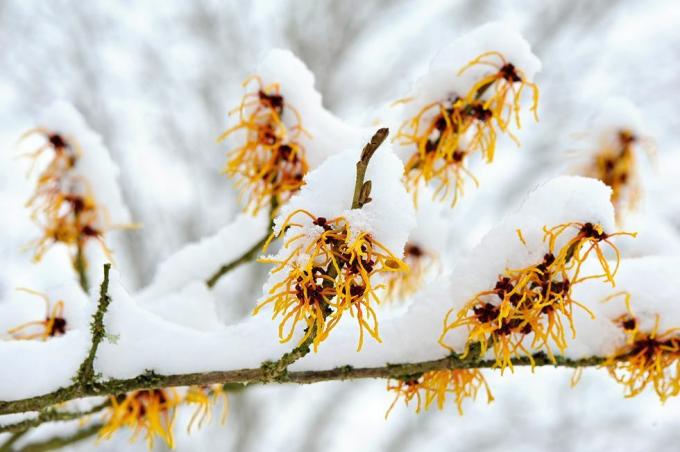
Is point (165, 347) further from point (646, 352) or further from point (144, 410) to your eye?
point (646, 352)

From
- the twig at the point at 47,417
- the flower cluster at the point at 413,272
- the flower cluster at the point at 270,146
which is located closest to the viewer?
the twig at the point at 47,417

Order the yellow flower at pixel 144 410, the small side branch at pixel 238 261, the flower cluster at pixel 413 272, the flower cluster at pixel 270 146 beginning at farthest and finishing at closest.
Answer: the flower cluster at pixel 413 272 < the small side branch at pixel 238 261 < the flower cluster at pixel 270 146 < the yellow flower at pixel 144 410

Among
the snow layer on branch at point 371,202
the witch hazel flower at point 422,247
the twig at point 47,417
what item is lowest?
the twig at point 47,417

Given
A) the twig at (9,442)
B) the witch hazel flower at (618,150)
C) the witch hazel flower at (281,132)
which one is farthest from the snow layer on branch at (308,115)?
the twig at (9,442)

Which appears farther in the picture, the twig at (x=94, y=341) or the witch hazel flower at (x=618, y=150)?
the witch hazel flower at (x=618, y=150)

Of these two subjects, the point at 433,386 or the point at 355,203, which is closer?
the point at 355,203

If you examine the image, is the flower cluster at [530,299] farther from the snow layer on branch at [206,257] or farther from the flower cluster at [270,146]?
the snow layer on branch at [206,257]

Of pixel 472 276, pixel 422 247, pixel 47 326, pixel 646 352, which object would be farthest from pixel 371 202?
pixel 422 247
